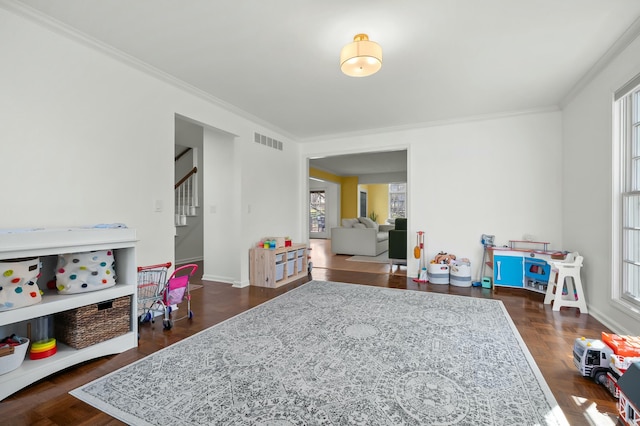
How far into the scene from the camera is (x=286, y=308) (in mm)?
3230

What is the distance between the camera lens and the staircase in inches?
242

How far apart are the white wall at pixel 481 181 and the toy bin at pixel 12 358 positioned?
4685 mm

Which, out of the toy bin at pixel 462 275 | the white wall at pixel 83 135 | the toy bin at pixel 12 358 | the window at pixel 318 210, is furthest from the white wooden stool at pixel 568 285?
the window at pixel 318 210

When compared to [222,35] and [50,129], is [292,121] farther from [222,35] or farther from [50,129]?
[50,129]

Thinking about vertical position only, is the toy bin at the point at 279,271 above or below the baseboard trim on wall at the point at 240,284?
above

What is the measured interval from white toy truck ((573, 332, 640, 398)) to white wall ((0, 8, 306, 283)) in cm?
372

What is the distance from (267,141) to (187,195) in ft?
8.61

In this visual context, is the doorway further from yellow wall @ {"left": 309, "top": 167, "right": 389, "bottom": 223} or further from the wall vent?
the wall vent

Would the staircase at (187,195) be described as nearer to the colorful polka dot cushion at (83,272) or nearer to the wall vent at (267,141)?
the wall vent at (267,141)

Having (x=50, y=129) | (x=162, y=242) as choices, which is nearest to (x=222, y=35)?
(x=50, y=129)

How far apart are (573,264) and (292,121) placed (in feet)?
13.8

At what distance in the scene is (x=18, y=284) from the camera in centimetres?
178

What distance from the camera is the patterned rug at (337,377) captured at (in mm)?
1513

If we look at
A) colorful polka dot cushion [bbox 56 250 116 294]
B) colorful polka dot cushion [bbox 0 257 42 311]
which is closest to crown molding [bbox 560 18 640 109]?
colorful polka dot cushion [bbox 56 250 116 294]
